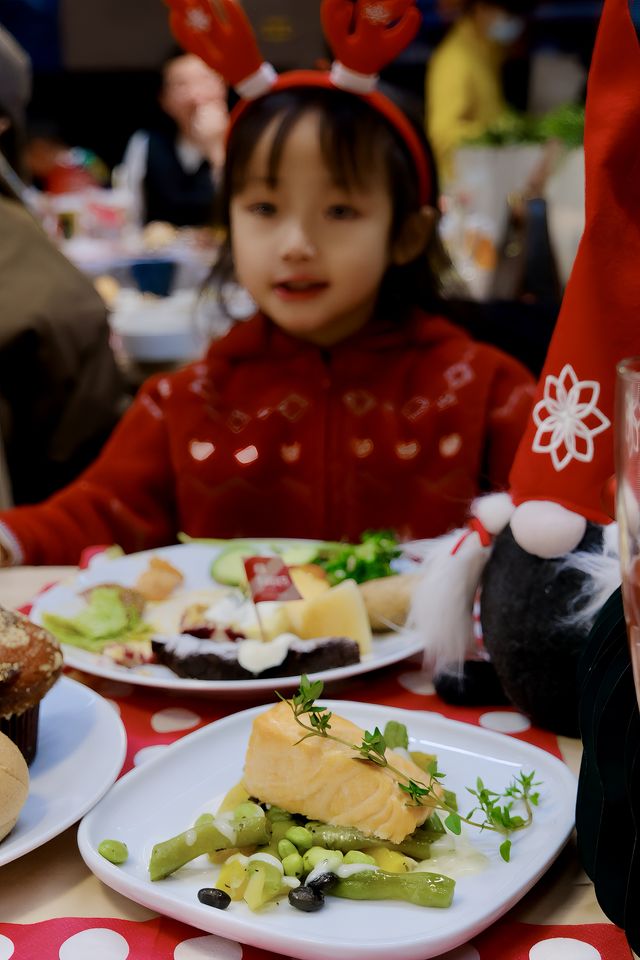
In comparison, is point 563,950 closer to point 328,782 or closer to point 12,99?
point 328,782

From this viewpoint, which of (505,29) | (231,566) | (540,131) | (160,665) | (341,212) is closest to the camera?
(160,665)

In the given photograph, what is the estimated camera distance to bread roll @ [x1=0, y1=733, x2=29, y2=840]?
0.64 metres

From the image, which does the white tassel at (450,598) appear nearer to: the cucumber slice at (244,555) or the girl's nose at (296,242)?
→ the cucumber slice at (244,555)

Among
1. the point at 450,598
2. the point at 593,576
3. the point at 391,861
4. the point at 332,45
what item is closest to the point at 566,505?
the point at 593,576

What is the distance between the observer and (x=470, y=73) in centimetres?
578

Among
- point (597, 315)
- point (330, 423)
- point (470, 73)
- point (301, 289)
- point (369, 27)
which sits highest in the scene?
point (369, 27)

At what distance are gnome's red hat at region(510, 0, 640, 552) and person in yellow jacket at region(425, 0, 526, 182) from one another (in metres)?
4.78

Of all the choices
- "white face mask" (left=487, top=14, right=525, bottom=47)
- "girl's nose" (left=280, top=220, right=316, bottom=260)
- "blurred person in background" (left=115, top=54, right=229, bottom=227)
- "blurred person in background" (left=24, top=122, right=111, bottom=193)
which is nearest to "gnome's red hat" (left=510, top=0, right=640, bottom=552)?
"girl's nose" (left=280, top=220, right=316, bottom=260)

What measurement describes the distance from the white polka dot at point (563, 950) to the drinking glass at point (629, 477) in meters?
0.21

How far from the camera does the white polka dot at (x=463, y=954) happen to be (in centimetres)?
59

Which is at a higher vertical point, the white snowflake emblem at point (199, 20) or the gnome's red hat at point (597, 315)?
the white snowflake emblem at point (199, 20)

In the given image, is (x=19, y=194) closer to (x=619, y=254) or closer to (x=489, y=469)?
(x=489, y=469)

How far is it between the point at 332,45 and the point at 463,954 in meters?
1.08

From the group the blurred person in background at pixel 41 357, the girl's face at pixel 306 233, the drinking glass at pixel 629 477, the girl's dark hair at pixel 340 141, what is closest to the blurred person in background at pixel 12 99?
the blurred person in background at pixel 41 357
